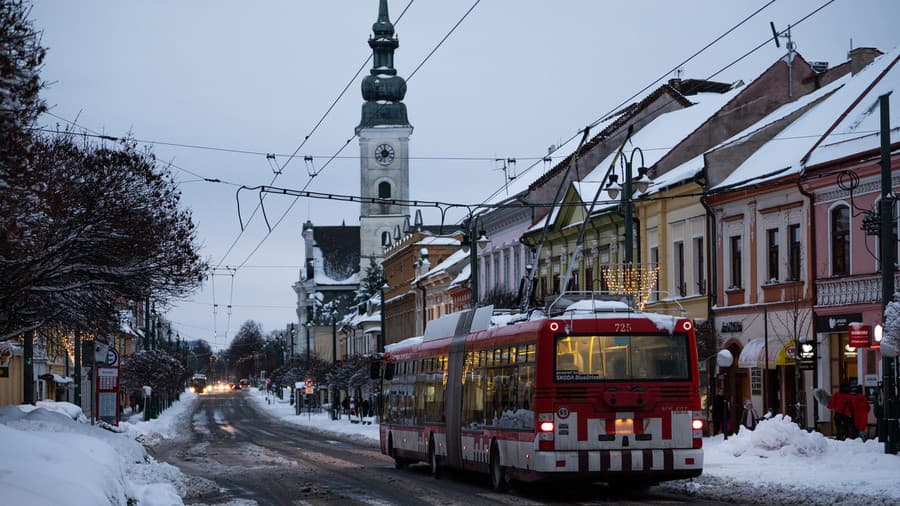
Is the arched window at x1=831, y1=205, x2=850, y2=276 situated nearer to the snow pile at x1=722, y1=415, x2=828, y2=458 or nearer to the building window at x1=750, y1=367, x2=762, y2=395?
the building window at x1=750, y1=367, x2=762, y2=395

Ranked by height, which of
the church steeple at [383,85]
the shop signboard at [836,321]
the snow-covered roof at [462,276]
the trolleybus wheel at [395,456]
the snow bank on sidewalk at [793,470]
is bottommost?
the trolleybus wheel at [395,456]

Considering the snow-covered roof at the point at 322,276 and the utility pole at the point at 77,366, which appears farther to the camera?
the snow-covered roof at the point at 322,276

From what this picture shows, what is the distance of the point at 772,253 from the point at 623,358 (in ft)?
68.1

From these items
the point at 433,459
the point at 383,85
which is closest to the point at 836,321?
the point at 433,459

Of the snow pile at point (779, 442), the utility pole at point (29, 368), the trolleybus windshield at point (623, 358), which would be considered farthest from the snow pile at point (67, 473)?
the utility pole at point (29, 368)

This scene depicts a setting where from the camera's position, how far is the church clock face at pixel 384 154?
150m

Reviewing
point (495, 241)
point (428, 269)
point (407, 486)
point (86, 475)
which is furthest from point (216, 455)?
point (428, 269)

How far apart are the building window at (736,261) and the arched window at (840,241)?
5411mm

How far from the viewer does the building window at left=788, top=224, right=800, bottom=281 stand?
39438 mm

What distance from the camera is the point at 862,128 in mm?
38062

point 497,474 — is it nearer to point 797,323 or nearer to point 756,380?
point 797,323

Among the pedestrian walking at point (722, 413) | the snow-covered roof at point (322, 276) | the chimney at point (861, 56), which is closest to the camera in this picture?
the pedestrian walking at point (722, 413)

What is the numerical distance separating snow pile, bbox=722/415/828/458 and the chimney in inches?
924

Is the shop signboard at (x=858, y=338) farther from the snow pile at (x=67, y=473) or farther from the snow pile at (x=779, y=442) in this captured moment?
the snow pile at (x=67, y=473)
